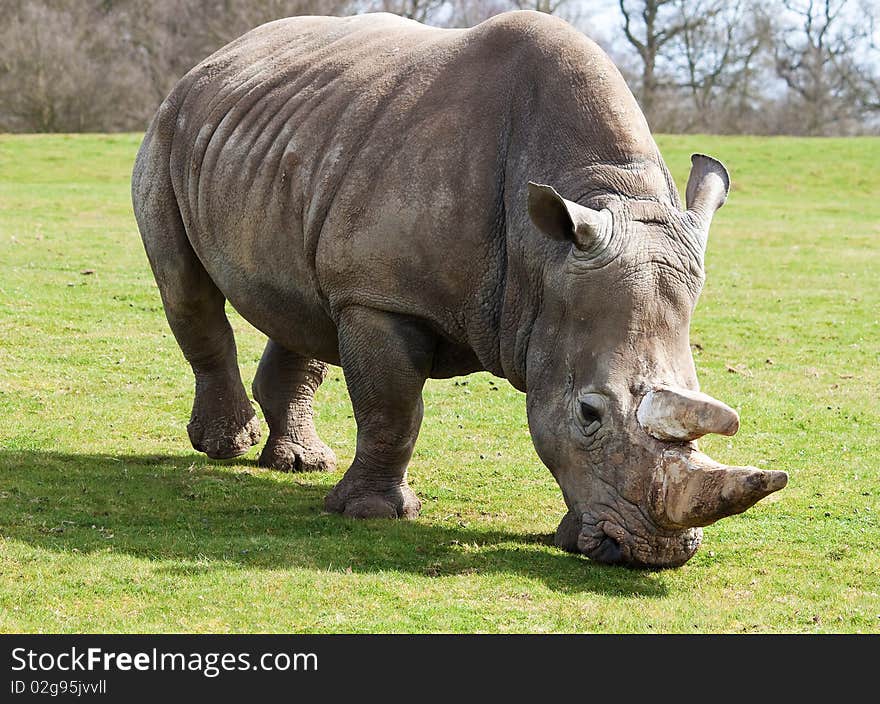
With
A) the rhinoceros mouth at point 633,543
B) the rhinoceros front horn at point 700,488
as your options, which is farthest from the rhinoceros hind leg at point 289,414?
the rhinoceros front horn at point 700,488

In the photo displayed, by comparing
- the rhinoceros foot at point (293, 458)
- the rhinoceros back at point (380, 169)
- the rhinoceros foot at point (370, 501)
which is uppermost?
the rhinoceros back at point (380, 169)

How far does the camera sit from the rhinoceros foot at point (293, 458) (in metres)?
8.99

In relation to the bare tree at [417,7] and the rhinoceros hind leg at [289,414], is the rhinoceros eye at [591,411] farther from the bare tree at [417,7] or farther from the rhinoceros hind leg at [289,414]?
the bare tree at [417,7]

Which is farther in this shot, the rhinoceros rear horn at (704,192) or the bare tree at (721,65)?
the bare tree at (721,65)

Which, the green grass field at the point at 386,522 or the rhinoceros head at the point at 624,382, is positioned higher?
the rhinoceros head at the point at 624,382

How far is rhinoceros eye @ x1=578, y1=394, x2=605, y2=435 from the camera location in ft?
19.7

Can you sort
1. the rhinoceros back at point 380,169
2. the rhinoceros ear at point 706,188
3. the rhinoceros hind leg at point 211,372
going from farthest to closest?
the rhinoceros hind leg at point 211,372, the rhinoceros back at point 380,169, the rhinoceros ear at point 706,188

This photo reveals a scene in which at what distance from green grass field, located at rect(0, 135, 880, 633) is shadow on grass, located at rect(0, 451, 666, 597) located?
0.8 inches

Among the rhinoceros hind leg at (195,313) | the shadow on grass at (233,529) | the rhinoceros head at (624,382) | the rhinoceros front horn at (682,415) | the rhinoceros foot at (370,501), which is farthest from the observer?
the rhinoceros hind leg at (195,313)

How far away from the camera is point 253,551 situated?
674cm

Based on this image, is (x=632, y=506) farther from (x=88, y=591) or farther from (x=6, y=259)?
(x=6, y=259)

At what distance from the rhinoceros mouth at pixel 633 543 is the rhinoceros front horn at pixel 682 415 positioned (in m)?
0.50

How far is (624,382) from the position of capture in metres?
5.94

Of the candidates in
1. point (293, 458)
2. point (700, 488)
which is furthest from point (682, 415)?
point (293, 458)
